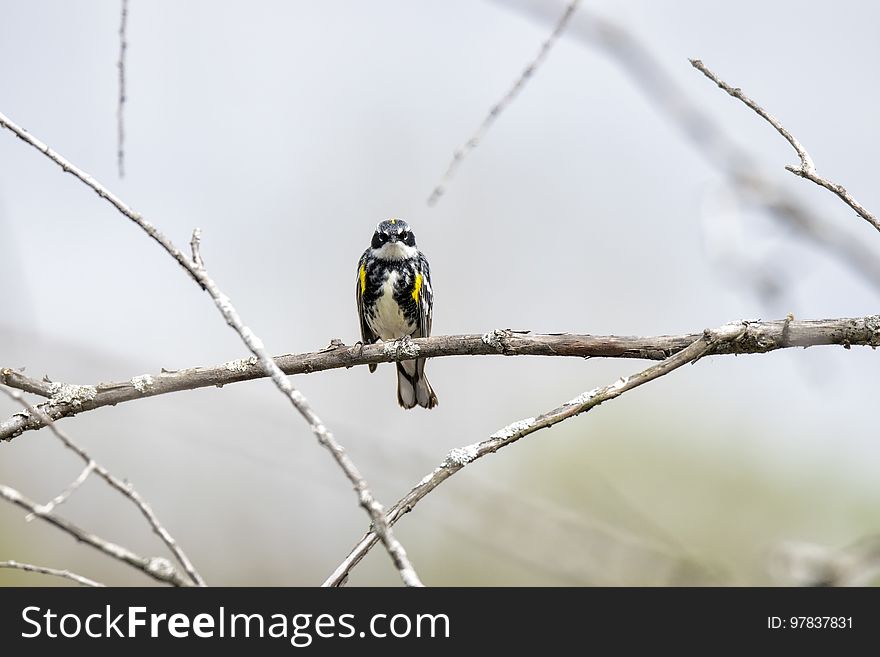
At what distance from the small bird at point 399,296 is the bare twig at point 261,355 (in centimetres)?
462

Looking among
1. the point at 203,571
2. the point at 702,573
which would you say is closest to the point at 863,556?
the point at 702,573

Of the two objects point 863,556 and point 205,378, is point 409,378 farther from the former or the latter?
point 863,556

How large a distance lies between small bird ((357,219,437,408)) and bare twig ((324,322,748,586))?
4106mm

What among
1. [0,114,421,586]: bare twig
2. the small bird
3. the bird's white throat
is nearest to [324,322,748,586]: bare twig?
[0,114,421,586]: bare twig

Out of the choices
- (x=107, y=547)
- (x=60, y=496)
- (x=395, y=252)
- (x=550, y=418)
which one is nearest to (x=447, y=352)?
(x=550, y=418)

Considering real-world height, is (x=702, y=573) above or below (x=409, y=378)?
below

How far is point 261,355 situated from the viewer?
2.25m

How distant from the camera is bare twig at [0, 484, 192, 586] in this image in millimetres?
1646

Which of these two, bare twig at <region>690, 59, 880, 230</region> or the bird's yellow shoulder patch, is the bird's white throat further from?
bare twig at <region>690, 59, 880, 230</region>

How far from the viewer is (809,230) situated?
70.6 inches

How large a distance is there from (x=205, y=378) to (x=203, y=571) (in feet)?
27.8

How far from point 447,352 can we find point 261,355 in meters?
2.04

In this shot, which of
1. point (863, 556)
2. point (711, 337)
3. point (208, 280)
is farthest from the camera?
point (711, 337)

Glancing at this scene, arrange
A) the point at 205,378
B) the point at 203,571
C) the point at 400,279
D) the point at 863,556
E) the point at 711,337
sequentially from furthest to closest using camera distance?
the point at 203,571 < the point at 400,279 < the point at 205,378 < the point at 711,337 < the point at 863,556
